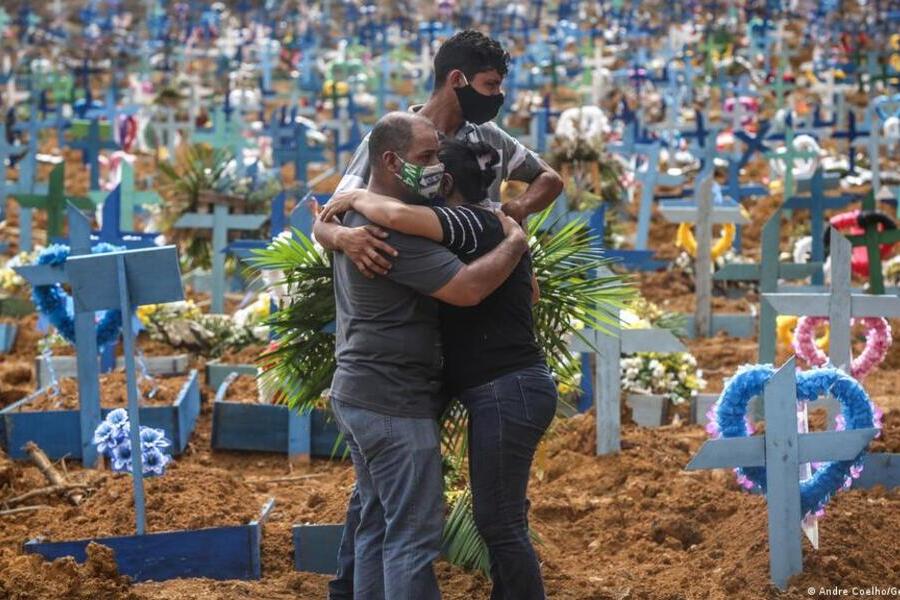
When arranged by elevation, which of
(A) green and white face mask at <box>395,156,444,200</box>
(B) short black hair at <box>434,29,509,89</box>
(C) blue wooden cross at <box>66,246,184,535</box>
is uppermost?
(B) short black hair at <box>434,29,509,89</box>

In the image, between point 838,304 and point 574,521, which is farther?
point 574,521

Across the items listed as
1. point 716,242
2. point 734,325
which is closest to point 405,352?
point 734,325

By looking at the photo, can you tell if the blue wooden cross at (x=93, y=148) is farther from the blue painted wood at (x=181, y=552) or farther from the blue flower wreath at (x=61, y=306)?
the blue painted wood at (x=181, y=552)

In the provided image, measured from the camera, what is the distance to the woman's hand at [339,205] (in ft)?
15.8

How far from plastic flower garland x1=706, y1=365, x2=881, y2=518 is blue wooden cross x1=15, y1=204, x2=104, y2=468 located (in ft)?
9.51

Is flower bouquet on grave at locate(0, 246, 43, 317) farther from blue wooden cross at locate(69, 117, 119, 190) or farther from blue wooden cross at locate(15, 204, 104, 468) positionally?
blue wooden cross at locate(15, 204, 104, 468)

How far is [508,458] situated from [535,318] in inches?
46.0

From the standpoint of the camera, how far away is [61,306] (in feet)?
27.3

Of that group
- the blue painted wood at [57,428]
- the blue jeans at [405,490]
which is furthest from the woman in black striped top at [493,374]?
the blue painted wood at [57,428]

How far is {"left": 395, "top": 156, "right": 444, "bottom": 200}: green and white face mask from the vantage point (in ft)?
15.2

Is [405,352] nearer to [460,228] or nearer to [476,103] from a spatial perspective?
[460,228]

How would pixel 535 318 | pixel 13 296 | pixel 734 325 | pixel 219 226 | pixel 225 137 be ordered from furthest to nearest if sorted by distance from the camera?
pixel 225 137, pixel 13 296, pixel 734 325, pixel 219 226, pixel 535 318

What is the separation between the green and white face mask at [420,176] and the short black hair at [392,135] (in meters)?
0.04

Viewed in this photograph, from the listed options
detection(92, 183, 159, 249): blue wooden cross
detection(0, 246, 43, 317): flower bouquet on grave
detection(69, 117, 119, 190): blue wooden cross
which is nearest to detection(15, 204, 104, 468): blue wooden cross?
detection(92, 183, 159, 249): blue wooden cross
